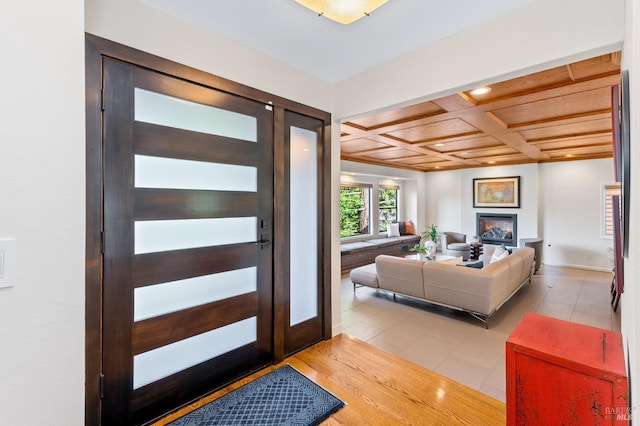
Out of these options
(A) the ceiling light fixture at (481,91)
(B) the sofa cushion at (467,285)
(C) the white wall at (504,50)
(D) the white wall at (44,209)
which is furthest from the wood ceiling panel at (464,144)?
(D) the white wall at (44,209)

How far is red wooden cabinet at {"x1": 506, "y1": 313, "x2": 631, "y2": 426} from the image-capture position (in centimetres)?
126

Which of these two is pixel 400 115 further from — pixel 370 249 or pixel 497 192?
pixel 497 192

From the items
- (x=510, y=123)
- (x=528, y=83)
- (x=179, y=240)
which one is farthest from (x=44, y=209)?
(x=510, y=123)

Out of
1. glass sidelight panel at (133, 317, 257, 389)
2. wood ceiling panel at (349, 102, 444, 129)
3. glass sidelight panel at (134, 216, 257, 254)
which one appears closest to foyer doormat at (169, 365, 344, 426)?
glass sidelight panel at (133, 317, 257, 389)

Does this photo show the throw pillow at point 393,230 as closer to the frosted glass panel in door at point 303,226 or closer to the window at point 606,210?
the window at point 606,210

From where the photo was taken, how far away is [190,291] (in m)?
2.03

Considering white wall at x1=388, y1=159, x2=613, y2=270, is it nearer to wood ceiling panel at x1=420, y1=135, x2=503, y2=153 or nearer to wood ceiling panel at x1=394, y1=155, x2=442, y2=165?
wood ceiling panel at x1=394, y1=155, x2=442, y2=165

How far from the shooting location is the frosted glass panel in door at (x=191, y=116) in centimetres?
183

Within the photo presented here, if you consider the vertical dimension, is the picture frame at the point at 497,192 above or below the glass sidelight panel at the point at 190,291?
above

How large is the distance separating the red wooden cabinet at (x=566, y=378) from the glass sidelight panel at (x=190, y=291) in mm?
1816

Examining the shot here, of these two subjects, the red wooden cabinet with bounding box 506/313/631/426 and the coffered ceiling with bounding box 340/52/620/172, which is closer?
the red wooden cabinet with bounding box 506/313/631/426

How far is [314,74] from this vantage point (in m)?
2.80

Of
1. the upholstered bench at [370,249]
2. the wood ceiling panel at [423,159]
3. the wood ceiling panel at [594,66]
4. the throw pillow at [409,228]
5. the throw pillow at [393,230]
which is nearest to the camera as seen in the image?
the wood ceiling panel at [594,66]

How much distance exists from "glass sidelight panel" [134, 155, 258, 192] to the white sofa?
2.77 meters
